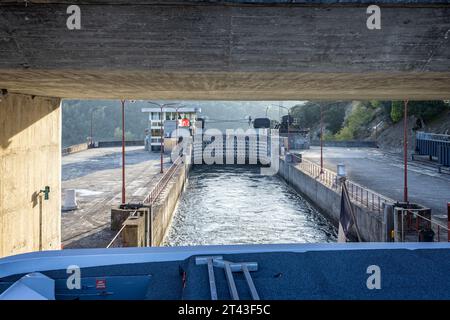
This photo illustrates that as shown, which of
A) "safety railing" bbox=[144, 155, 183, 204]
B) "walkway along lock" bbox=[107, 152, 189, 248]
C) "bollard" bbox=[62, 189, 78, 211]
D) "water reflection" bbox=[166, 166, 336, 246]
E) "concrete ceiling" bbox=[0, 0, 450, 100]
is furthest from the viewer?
"water reflection" bbox=[166, 166, 336, 246]

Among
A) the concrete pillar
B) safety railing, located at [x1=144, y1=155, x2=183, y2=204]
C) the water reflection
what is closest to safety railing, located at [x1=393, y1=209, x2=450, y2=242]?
the water reflection

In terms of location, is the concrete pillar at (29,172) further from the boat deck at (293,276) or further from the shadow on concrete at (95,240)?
the boat deck at (293,276)

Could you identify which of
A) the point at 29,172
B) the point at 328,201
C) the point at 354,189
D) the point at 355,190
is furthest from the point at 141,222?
Result: the point at 354,189

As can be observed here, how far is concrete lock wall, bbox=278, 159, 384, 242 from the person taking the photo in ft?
81.6

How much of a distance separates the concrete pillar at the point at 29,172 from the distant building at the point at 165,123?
54779 millimetres

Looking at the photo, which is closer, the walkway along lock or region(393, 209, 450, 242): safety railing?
the walkway along lock

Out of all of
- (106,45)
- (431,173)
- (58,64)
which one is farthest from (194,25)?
(431,173)

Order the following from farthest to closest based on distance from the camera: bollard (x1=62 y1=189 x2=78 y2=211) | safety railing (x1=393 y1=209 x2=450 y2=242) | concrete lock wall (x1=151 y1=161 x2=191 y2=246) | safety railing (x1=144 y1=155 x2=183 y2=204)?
safety railing (x1=144 y1=155 x2=183 y2=204) < bollard (x1=62 y1=189 x2=78 y2=211) < concrete lock wall (x1=151 y1=161 x2=191 y2=246) < safety railing (x1=393 y1=209 x2=450 y2=242)

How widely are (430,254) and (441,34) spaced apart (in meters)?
4.56

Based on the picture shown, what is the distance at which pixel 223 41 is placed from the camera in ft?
29.0

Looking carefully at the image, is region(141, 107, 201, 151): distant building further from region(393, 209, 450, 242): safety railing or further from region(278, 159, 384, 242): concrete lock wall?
region(393, 209, 450, 242): safety railing

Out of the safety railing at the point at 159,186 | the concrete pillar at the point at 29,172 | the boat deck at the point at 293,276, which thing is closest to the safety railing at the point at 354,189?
the safety railing at the point at 159,186

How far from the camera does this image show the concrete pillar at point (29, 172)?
1304cm

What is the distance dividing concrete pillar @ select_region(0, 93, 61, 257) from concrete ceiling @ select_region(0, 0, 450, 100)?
458 centimetres
